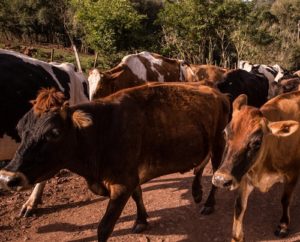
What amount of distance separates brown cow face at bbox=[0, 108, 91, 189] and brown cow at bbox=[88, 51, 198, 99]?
384 centimetres

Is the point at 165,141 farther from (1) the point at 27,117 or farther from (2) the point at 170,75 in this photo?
(2) the point at 170,75

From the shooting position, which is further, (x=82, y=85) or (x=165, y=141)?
(x=82, y=85)

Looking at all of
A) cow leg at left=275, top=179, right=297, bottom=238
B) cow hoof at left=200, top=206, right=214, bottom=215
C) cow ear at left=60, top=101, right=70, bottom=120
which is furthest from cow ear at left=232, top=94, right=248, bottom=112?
cow ear at left=60, top=101, right=70, bottom=120

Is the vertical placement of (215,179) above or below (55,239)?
above

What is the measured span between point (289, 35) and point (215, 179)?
1422 inches

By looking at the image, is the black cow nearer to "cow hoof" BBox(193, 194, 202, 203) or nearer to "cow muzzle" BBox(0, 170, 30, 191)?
"cow hoof" BBox(193, 194, 202, 203)

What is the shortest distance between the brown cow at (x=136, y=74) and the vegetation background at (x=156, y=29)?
12206 mm

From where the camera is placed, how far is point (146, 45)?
2378 cm

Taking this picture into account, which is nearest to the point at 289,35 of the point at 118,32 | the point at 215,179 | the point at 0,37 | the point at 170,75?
the point at 118,32

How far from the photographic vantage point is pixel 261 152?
3.91 metres

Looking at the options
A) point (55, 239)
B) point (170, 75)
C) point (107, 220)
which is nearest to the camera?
point (107, 220)

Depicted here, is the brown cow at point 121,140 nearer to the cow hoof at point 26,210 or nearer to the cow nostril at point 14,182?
the cow nostril at point 14,182

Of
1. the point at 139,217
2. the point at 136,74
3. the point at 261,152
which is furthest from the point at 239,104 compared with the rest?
the point at 136,74

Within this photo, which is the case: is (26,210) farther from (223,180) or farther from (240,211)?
(223,180)
